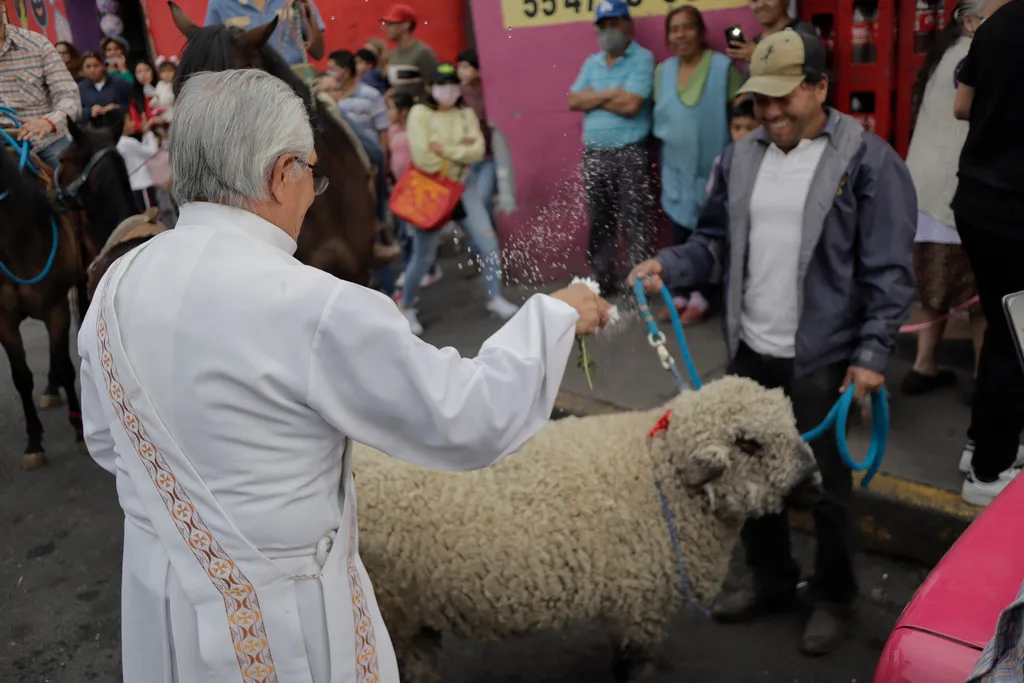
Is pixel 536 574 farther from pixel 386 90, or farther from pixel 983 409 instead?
pixel 386 90

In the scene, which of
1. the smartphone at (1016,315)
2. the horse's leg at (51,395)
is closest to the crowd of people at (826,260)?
the smartphone at (1016,315)

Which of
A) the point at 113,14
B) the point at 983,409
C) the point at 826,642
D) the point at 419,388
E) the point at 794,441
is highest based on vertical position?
the point at 113,14

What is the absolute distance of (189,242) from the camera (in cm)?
173

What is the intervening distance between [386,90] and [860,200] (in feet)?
18.5

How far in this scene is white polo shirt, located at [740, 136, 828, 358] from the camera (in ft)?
10.2

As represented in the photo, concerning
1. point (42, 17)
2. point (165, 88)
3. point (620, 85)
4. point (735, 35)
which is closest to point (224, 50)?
point (165, 88)

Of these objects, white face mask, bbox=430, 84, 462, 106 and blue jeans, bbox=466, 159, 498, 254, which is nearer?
white face mask, bbox=430, 84, 462, 106

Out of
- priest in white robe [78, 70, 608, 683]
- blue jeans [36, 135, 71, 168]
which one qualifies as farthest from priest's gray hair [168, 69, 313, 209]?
blue jeans [36, 135, 71, 168]

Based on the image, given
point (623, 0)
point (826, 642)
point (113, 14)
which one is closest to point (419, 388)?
point (826, 642)

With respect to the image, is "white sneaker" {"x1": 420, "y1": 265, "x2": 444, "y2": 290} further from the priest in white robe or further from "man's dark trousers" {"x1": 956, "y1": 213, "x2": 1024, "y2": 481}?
the priest in white robe

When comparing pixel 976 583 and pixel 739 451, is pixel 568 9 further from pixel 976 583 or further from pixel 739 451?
pixel 976 583

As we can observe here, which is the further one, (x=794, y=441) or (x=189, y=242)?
(x=794, y=441)

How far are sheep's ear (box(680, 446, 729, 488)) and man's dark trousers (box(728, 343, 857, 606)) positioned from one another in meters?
0.48

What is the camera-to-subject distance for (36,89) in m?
5.74
